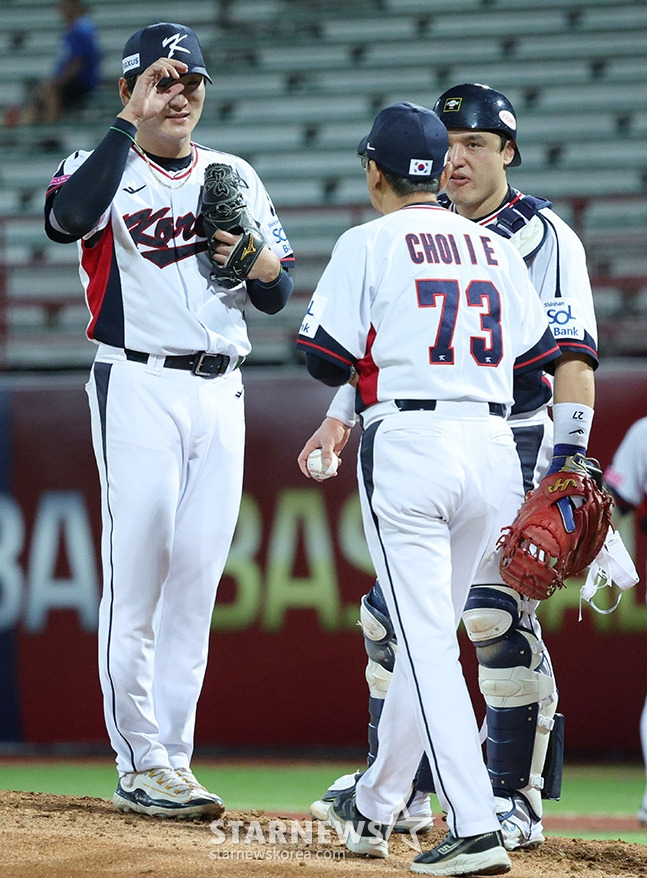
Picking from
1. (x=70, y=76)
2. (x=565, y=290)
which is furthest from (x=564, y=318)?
(x=70, y=76)

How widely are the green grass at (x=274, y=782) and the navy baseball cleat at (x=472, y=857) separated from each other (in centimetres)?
250

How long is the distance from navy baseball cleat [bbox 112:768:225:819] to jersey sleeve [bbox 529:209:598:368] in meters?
1.71

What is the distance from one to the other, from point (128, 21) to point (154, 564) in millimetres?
8789

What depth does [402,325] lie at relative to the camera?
3.19m

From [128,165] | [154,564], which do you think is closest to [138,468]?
[154,564]

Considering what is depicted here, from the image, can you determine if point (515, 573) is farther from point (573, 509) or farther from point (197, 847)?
point (197, 847)

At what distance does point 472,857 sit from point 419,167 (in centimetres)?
173

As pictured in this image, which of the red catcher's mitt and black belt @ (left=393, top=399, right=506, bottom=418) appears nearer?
black belt @ (left=393, top=399, right=506, bottom=418)

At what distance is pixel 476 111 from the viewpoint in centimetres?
396

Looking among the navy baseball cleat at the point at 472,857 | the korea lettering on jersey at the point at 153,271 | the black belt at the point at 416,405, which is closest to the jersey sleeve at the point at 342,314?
the black belt at the point at 416,405

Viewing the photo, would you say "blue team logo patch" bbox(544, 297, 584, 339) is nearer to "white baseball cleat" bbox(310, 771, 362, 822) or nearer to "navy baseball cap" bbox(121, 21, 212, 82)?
"navy baseball cap" bbox(121, 21, 212, 82)

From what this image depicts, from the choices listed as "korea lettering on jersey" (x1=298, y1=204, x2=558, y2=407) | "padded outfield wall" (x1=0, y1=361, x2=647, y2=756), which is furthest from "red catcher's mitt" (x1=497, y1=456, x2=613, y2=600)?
"padded outfield wall" (x1=0, y1=361, x2=647, y2=756)

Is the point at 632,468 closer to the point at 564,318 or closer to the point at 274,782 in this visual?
the point at 274,782

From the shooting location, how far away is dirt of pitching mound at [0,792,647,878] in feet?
10.2
